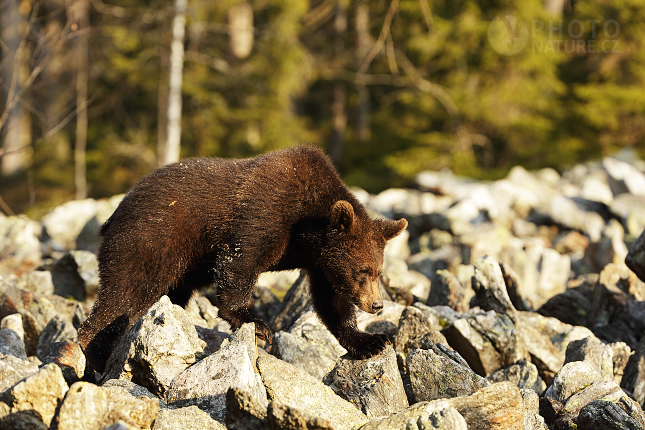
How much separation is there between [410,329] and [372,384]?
37.8 inches

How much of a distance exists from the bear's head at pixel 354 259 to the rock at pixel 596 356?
1454 millimetres

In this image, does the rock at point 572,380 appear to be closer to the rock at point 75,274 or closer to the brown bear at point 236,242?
the brown bear at point 236,242

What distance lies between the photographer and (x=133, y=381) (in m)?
3.90

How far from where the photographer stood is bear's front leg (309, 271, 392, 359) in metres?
4.50

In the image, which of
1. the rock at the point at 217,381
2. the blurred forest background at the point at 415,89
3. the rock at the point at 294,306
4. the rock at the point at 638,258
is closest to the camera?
the rock at the point at 217,381

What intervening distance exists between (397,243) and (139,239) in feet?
17.0

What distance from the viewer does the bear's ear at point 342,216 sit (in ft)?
15.2

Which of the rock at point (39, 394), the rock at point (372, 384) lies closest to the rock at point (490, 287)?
the rock at point (372, 384)

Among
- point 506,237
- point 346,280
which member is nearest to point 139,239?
point 346,280

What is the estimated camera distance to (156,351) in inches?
151

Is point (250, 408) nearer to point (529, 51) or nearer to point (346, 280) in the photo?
point (346, 280)

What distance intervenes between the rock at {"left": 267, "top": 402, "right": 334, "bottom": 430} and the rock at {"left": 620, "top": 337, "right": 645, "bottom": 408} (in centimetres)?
262

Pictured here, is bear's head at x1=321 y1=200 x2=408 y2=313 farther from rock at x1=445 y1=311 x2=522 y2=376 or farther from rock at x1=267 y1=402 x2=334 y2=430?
rock at x1=267 y1=402 x2=334 y2=430

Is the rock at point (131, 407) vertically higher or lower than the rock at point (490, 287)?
higher
